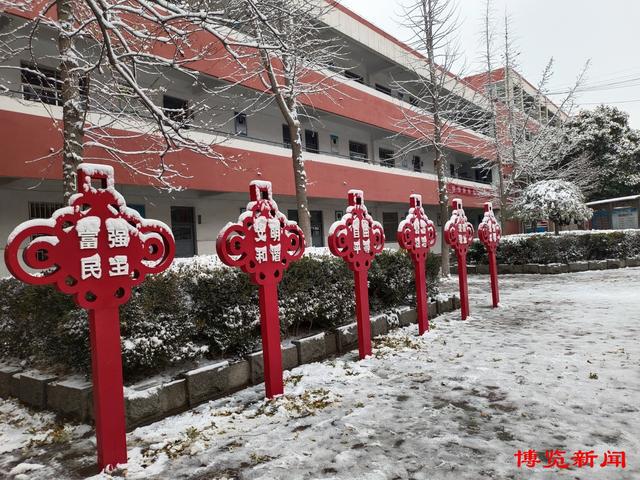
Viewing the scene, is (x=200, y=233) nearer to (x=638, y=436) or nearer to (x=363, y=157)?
(x=363, y=157)

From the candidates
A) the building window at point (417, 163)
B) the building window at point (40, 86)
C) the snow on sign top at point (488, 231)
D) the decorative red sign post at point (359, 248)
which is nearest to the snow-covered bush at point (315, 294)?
the decorative red sign post at point (359, 248)

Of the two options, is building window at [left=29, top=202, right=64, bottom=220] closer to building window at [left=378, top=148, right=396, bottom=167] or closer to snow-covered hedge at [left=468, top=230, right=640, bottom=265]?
snow-covered hedge at [left=468, top=230, right=640, bottom=265]

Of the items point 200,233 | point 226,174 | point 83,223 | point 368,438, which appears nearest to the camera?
point 83,223

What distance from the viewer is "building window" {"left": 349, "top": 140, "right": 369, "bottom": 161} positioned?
2033 centimetres

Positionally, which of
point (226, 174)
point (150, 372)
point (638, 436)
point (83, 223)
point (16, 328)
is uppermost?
point (226, 174)

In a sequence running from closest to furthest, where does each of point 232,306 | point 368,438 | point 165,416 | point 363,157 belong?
1. point 368,438
2. point 165,416
3. point 232,306
4. point 363,157

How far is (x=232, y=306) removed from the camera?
14.5 ft

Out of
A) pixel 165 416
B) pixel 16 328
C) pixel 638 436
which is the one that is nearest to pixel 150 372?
pixel 165 416

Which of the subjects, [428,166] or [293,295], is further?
[428,166]

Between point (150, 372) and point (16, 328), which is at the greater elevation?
point (16, 328)

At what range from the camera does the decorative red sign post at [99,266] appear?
2711 millimetres

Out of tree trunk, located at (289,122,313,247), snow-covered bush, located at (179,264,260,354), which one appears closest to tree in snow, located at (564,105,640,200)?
tree trunk, located at (289,122,313,247)

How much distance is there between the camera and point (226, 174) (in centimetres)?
1239

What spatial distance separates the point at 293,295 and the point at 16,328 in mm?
3228
